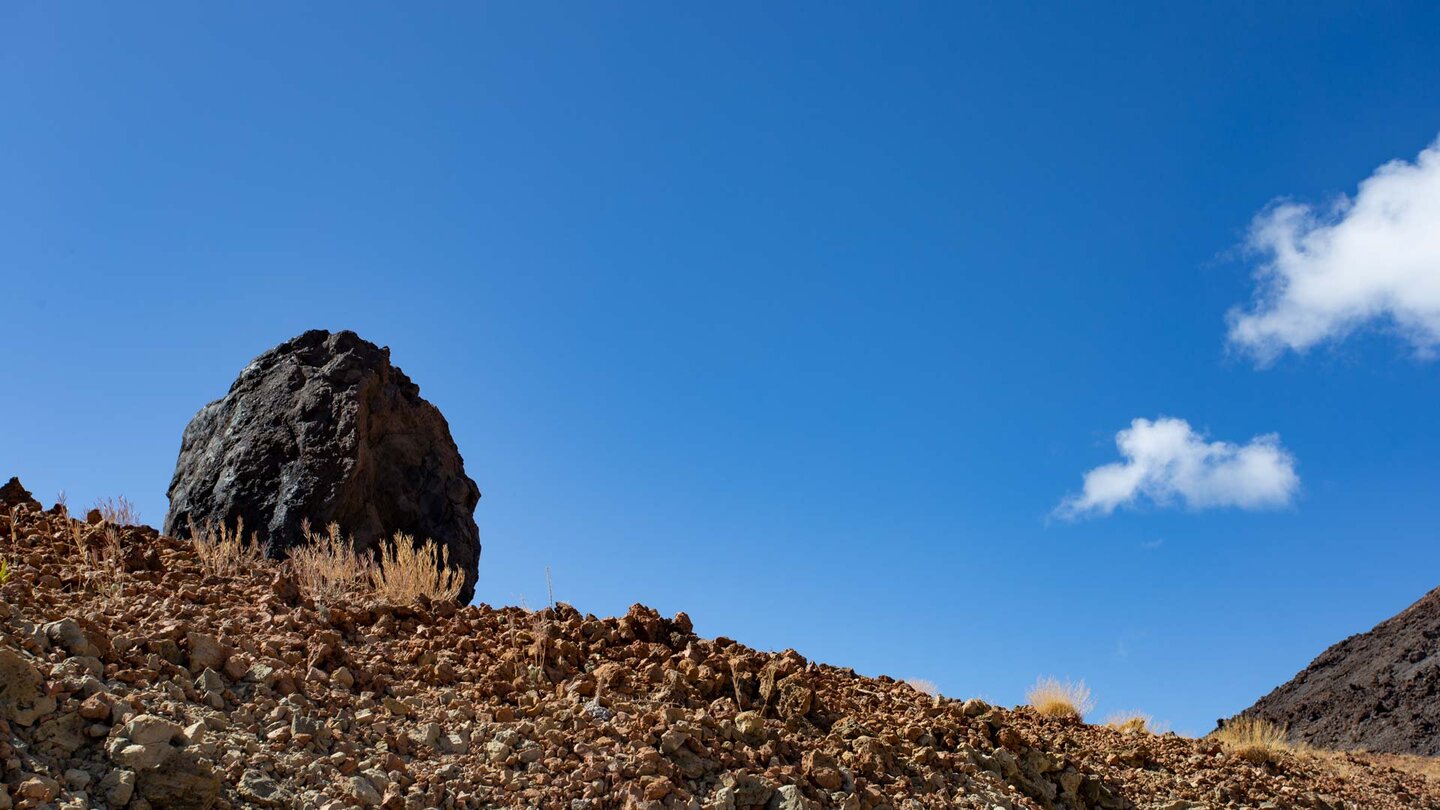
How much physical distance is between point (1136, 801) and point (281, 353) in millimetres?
10521

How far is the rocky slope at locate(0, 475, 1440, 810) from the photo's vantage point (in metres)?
6.16

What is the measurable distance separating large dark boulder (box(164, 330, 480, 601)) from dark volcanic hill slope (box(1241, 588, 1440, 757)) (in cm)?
1705

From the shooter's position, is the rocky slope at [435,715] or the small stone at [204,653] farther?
the small stone at [204,653]

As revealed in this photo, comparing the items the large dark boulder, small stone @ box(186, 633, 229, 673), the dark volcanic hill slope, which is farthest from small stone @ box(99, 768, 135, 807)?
the dark volcanic hill slope

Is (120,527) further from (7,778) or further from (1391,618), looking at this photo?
(1391,618)

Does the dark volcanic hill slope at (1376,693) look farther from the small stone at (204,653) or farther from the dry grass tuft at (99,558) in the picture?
the dry grass tuft at (99,558)

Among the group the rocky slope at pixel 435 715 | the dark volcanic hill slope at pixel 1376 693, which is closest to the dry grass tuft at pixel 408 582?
the rocky slope at pixel 435 715

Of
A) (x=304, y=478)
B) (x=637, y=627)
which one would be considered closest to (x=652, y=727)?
(x=637, y=627)

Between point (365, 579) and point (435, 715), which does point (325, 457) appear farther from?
point (435, 715)

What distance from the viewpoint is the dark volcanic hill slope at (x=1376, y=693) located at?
2073 cm

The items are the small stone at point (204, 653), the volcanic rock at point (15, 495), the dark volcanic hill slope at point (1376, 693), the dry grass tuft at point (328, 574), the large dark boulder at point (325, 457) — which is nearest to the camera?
the small stone at point (204, 653)

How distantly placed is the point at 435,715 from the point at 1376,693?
849 inches

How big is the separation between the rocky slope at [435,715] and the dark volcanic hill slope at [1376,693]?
13020 mm

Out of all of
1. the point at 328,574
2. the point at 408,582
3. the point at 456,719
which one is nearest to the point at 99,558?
the point at 328,574
